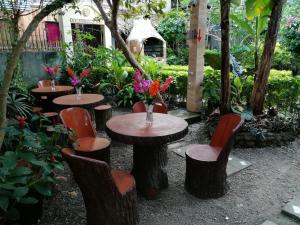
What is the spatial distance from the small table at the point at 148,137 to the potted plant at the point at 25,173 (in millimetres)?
702

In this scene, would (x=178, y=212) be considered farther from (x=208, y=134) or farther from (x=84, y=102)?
(x=84, y=102)

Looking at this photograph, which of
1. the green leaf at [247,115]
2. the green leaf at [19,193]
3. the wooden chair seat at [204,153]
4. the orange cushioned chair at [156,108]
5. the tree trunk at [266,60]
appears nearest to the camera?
the green leaf at [19,193]

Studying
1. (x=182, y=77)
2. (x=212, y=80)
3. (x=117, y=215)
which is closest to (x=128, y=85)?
(x=182, y=77)

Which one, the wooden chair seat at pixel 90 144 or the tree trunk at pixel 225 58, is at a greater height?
the tree trunk at pixel 225 58

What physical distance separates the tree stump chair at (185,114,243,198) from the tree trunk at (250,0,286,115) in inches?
74.3

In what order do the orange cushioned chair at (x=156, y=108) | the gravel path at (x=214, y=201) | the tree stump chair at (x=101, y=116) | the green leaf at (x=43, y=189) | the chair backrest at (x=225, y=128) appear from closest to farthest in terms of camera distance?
the green leaf at (x=43, y=189), the gravel path at (x=214, y=201), the chair backrest at (x=225, y=128), the orange cushioned chair at (x=156, y=108), the tree stump chair at (x=101, y=116)

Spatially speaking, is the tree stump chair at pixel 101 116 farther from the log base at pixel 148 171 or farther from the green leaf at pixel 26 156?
the green leaf at pixel 26 156

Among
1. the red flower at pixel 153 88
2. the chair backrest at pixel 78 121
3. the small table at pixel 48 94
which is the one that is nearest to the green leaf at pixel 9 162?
the chair backrest at pixel 78 121

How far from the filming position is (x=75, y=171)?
6.84 feet

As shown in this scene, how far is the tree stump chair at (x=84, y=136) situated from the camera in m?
3.10

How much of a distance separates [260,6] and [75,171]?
4.17 m

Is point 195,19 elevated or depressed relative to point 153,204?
elevated

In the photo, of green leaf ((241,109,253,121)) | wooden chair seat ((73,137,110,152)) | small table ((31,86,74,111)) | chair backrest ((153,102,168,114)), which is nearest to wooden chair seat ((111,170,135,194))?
wooden chair seat ((73,137,110,152))

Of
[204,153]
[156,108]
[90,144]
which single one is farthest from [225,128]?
[90,144]
